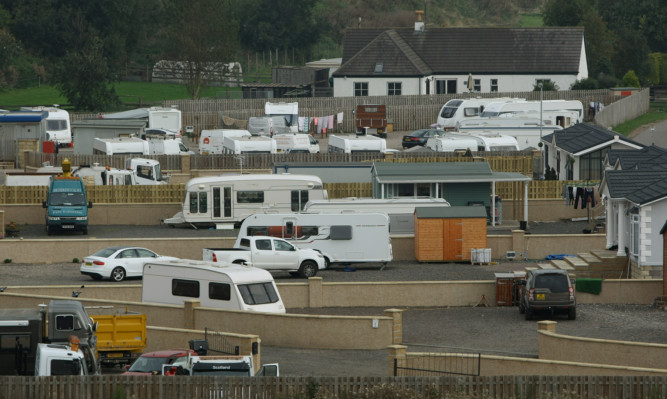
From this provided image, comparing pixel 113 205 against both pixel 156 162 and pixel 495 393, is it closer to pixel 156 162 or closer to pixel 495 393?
pixel 156 162

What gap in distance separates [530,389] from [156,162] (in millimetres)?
34482

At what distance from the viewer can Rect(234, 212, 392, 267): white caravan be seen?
41.1 m

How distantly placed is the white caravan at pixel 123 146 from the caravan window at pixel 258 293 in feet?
91.8

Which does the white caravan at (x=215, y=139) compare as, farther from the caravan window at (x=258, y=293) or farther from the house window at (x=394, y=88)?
the caravan window at (x=258, y=293)

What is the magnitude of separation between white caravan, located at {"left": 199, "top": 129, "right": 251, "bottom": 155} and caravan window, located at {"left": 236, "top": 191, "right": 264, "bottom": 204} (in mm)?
13694

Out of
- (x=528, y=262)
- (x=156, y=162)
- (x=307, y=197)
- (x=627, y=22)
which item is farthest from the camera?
(x=627, y=22)

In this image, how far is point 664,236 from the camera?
3509 centimetres

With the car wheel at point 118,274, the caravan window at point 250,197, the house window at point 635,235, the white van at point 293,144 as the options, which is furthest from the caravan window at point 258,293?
the white van at point 293,144

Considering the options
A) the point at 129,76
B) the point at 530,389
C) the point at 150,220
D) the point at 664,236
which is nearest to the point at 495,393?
the point at 530,389

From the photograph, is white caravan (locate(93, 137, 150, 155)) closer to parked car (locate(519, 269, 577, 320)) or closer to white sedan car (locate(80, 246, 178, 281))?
white sedan car (locate(80, 246, 178, 281))

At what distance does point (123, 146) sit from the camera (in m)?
59.8

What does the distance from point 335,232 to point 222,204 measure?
8.53 meters

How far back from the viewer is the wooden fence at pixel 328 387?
22406 mm

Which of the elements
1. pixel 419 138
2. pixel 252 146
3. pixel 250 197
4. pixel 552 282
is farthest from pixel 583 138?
pixel 552 282
